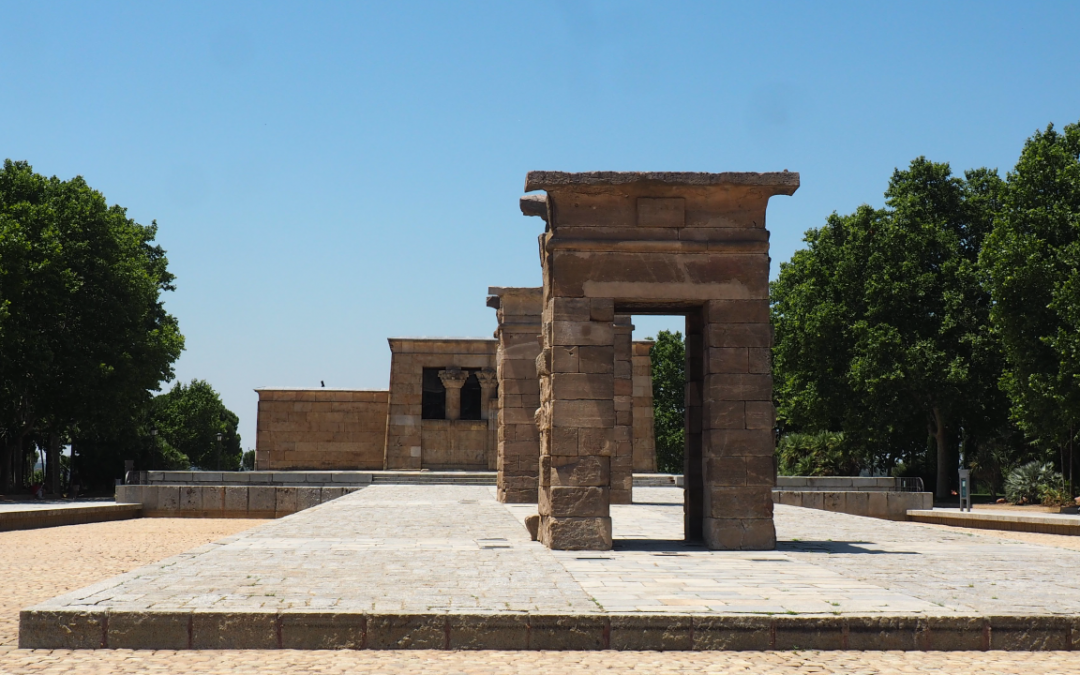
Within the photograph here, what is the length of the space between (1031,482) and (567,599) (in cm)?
2548

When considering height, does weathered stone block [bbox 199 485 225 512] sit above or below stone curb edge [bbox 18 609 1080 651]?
below

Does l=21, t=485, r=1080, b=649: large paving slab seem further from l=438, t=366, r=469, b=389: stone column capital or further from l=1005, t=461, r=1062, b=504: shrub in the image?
l=438, t=366, r=469, b=389: stone column capital

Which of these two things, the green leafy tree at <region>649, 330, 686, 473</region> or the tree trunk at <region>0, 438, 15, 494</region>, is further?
the green leafy tree at <region>649, 330, 686, 473</region>

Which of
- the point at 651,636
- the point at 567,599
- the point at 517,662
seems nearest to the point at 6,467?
the point at 567,599

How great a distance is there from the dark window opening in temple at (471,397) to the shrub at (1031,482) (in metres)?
16.0

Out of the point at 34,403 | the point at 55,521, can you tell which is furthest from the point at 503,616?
the point at 34,403

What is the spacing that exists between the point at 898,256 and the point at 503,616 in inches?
1151

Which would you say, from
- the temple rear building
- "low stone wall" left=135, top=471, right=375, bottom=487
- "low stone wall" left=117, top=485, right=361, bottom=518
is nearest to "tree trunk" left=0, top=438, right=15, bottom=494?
"low stone wall" left=135, top=471, right=375, bottom=487

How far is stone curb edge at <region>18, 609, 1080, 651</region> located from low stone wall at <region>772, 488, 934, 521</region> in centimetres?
1730

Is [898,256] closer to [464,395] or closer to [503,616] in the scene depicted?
[464,395]

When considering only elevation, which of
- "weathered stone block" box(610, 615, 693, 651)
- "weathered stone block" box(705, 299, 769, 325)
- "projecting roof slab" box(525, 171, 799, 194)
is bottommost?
"weathered stone block" box(610, 615, 693, 651)

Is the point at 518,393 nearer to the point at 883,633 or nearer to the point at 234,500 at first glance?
the point at 234,500

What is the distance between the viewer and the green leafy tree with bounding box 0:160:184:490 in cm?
2809

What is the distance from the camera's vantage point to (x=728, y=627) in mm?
7266
